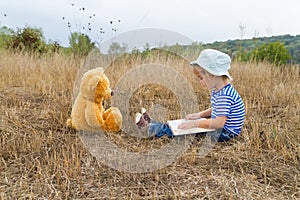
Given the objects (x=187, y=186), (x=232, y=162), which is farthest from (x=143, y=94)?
(x=187, y=186)

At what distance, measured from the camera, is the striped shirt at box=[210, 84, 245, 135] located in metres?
2.11

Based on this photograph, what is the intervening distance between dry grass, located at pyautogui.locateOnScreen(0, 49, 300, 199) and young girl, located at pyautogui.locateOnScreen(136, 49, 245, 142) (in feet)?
0.37

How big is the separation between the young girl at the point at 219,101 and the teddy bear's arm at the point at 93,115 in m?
0.41

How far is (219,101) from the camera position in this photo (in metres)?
2.13

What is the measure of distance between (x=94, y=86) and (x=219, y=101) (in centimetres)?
95

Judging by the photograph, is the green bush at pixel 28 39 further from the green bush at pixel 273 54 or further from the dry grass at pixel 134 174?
the green bush at pixel 273 54

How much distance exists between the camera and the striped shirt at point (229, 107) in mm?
2105

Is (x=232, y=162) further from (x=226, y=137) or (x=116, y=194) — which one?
(x=116, y=194)

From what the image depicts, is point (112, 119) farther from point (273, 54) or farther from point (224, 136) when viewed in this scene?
point (273, 54)

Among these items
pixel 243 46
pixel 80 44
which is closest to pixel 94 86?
pixel 80 44

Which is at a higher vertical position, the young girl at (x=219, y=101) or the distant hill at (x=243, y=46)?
the distant hill at (x=243, y=46)

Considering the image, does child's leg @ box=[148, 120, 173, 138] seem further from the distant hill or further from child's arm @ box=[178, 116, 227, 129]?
the distant hill

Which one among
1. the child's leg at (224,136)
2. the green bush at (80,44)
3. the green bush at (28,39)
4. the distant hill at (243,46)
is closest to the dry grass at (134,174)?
the child's leg at (224,136)

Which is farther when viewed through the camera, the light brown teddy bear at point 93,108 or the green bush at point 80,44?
the green bush at point 80,44
